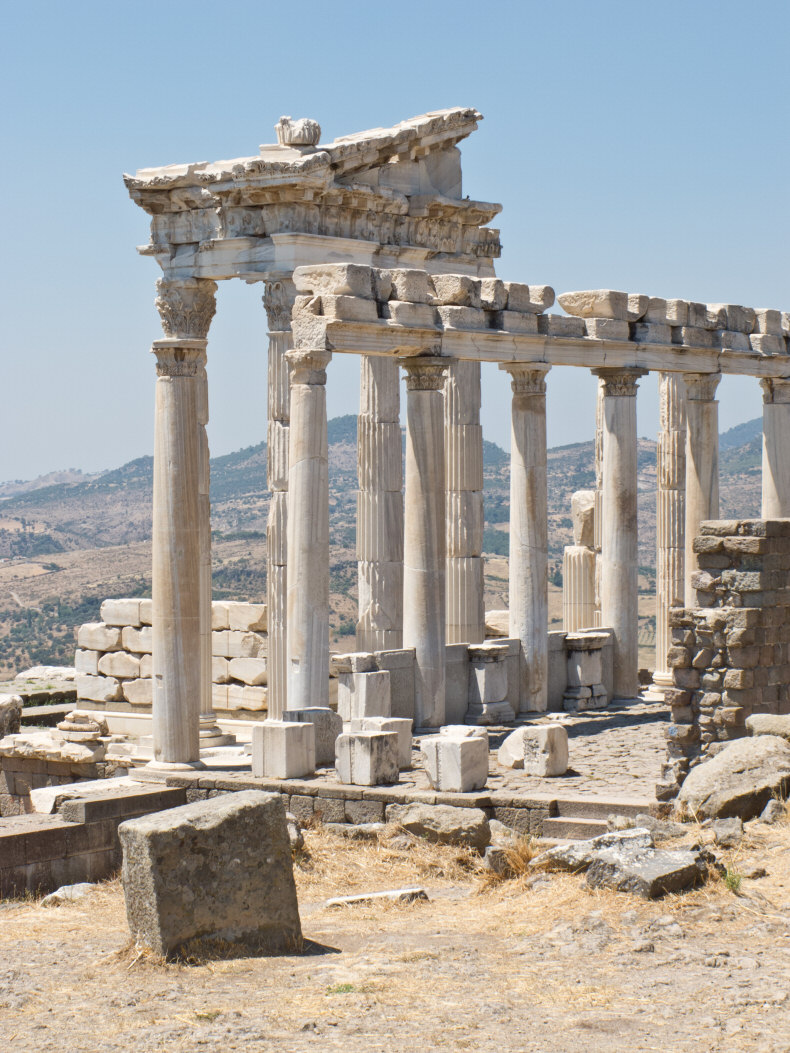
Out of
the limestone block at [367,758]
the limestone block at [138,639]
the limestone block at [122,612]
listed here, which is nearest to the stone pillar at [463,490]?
the limestone block at [138,639]

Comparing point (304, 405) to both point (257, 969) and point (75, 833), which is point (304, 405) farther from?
point (257, 969)

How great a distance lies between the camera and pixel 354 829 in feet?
60.6

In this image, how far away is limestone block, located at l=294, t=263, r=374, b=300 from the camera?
846 inches

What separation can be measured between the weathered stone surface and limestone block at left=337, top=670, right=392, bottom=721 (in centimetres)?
399

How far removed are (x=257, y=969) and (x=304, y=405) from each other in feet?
32.2

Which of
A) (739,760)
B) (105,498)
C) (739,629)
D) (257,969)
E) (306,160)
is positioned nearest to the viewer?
(257,969)

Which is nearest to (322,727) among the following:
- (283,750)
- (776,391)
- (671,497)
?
(283,750)

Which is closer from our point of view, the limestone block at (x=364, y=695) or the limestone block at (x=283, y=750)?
the limestone block at (x=283, y=750)

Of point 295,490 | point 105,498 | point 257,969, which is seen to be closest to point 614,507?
point 295,490

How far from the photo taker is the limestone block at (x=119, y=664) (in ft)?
93.6

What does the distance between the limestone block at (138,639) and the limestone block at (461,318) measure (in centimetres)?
823

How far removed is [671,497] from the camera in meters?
30.1

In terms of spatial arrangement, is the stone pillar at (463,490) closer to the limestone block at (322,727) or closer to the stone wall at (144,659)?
the stone wall at (144,659)

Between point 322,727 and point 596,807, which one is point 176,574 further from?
point 596,807
